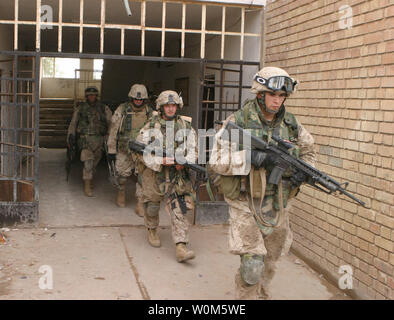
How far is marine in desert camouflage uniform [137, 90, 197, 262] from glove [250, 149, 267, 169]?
5.45 feet

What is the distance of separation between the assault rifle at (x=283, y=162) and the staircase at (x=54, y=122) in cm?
1136

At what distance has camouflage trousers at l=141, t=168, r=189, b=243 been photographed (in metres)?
5.04

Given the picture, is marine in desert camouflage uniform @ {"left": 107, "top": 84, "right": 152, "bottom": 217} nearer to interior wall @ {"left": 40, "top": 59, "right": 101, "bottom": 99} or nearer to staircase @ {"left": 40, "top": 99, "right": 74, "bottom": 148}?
staircase @ {"left": 40, "top": 99, "right": 74, "bottom": 148}

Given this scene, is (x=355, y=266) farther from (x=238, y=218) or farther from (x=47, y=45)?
(x=47, y=45)

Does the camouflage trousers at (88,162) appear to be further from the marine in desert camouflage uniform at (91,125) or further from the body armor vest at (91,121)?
the body armor vest at (91,121)

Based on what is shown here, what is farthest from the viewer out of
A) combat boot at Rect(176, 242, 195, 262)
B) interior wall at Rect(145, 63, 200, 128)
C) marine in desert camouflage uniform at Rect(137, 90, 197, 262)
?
interior wall at Rect(145, 63, 200, 128)

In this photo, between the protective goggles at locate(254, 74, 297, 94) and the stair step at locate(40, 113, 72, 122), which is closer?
the protective goggles at locate(254, 74, 297, 94)

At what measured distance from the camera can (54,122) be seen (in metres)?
16.5

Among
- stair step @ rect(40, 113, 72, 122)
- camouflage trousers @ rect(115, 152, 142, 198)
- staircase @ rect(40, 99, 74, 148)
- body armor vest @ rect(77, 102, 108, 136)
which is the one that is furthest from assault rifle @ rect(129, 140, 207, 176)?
stair step @ rect(40, 113, 72, 122)

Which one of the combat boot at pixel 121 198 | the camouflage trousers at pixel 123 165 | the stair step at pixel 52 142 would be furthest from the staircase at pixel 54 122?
the combat boot at pixel 121 198

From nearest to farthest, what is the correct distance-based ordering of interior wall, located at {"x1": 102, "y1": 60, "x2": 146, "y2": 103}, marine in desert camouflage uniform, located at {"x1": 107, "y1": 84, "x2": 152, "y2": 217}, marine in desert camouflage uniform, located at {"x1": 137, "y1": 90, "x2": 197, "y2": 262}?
marine in desert camouflage uniform, located at {"x1": 137, "y1": 90, "x2": 197, "y2": 262} < marine in desert camouflage uniform, located at {"x1": 107, "y1": 84, "x2": 152, "y2": 217} < interior wall, located at {"x1": 102, "y1": 60, "x2": 146, "y2": 103}

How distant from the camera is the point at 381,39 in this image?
392 cm

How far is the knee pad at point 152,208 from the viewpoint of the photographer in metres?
5.39
